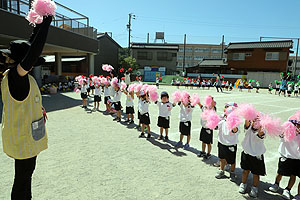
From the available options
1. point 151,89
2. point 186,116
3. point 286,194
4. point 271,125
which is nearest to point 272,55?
point 151,89

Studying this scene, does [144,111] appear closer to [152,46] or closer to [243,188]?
[243,188]

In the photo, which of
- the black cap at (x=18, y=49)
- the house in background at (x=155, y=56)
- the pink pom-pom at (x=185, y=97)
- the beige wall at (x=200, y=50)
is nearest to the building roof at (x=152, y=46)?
the house in background at (x=155, y=56)

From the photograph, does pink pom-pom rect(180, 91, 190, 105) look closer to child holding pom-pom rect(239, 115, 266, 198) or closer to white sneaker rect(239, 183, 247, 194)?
child holding pom-pom rect(239, 115, 266, 198)

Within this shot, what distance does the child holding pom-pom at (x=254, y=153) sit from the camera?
326 cm

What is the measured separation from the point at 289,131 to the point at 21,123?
3.66 m

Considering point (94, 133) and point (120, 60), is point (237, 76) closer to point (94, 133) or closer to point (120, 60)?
point (120, 60)

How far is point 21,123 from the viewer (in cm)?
211

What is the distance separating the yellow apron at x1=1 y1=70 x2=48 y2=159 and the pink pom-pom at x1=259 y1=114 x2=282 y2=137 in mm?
3072

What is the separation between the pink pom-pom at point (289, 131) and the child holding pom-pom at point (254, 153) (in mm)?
339

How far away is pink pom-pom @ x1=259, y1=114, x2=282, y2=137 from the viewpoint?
9.90ft

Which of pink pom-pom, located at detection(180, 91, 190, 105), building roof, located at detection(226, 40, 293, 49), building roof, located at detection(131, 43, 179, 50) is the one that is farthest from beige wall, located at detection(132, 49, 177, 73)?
pink pom-pom, located at detection(180, 91, 190, 105)

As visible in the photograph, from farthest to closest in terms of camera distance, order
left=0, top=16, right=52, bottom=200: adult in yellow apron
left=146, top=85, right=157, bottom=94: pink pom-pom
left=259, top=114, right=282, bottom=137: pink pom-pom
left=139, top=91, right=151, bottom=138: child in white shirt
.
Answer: left=139, top=91, right=151, bottom=138: child in white shirt, left=146, top=85, right=157, bottom=94: pink pom-pom, left=259, top=114, right=282, bottom=137: pink pom-pom, left=0, top=16, right=52, bottom=200: adult in yellow apron

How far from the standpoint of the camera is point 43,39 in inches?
75.2

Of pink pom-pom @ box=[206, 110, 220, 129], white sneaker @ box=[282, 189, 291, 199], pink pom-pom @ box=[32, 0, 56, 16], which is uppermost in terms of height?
pink pom-pom @ box=[32, 0, 56, 16]
